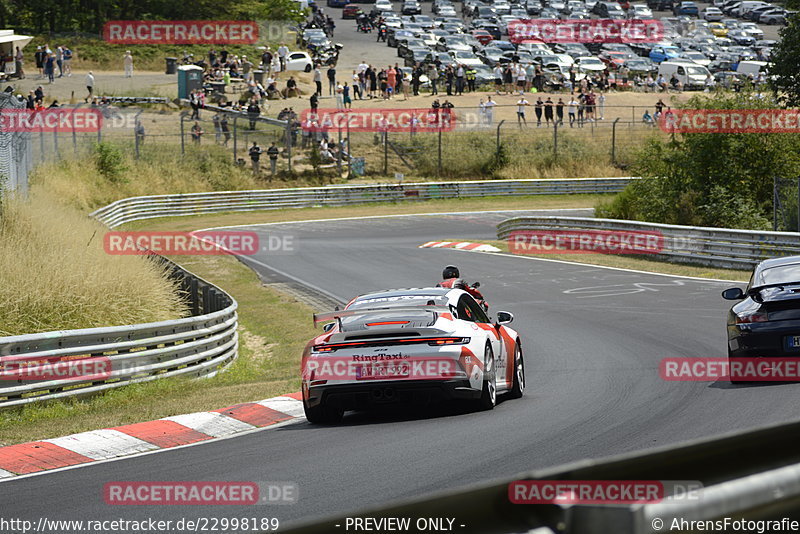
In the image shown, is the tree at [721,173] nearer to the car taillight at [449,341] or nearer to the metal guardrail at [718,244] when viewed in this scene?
the metal guardrail at [718,244]

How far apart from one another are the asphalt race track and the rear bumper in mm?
237

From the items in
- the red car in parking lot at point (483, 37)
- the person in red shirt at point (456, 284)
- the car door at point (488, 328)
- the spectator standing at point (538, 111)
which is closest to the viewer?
the car door at point (488, 328)

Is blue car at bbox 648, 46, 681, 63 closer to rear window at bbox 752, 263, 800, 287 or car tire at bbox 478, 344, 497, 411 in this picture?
rear window at bbox 752, 263, 800, 287

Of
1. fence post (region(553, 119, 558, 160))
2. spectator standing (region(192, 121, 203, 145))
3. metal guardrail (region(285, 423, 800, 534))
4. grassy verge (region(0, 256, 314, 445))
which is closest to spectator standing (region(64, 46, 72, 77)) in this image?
spectator standing (region(192, 121, 203, 145))

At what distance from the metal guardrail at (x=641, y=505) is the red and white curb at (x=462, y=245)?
2965cm

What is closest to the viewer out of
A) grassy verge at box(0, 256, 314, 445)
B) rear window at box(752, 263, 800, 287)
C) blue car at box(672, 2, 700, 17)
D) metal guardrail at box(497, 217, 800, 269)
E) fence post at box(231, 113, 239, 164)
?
grassy verge at box(0, 256, 314, 445)

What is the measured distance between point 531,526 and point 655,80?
70658 millimetres

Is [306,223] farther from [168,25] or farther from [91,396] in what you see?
[168,25]

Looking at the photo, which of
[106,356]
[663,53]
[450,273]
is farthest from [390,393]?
[663,53]

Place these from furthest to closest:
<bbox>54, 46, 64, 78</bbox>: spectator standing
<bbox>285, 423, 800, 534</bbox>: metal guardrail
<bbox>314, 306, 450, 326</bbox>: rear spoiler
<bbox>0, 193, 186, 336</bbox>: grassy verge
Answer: <bbox>54, 46, 64, 78</bbox>: spectator standing, <bbox>0, 193, 186, 336</bbox>: grassy verge, <bbox>314, 306, 450, 326</bbox>: rear spoiler, <bbox>285, 423, 800, 534</bbox>: metal guardrail

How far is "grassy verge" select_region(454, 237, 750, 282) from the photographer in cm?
2533

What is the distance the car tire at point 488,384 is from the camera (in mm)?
10719

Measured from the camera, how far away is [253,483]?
7676 mm

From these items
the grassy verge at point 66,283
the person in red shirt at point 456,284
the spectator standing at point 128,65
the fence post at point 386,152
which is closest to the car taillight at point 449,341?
the person in red shirt at point 456,284
